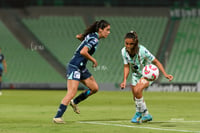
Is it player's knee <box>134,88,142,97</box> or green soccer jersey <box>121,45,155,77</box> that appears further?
player's knee <box>134,88,142,97</box>

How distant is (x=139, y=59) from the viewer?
10.7 metres

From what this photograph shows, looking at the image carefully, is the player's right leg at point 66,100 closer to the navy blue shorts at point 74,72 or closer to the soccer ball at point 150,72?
the navy blue shorts at point 74,72

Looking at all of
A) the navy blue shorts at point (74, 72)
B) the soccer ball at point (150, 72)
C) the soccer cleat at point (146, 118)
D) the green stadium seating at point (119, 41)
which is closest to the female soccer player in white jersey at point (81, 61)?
the navy blue shorts at point (74, 72)

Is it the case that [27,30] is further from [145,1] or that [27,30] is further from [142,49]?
[142,49]

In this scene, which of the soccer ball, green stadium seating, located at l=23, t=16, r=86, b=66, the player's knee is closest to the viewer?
the soccer ball

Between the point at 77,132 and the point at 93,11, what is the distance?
2942 cm

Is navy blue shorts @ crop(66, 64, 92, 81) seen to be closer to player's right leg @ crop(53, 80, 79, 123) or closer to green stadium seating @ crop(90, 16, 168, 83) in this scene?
player's right leg @ crop(53, 80, 79, 123)

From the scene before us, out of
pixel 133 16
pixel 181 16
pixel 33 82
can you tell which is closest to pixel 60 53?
pixel 33 82

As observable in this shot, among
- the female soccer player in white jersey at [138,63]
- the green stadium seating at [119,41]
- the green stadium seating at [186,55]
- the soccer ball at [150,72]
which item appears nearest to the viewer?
the soccer ball at [150,72]

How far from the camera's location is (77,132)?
8883 millimetres

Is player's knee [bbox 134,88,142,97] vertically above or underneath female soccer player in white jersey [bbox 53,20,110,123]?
underneath

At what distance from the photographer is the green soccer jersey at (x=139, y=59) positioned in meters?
10.5

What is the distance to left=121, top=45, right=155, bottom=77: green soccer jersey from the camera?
1055cm

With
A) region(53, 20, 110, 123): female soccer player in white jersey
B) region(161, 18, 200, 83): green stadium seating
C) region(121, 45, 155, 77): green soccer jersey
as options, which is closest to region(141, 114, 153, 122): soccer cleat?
region(121, 45, 155, 77): green soccer jersey
